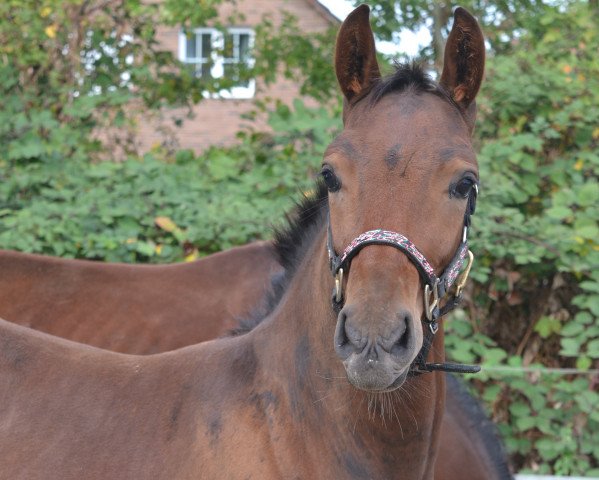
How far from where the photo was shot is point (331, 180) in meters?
2.62

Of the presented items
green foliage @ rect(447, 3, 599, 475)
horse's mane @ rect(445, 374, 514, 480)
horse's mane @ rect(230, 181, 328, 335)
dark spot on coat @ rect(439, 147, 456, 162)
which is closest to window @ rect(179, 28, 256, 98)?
green foliage @ rect(447, 3, 599, 475)

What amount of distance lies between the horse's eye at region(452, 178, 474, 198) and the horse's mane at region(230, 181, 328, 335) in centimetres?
53

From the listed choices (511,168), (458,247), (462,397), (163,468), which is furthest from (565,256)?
(163,468)

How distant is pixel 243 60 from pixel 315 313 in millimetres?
6904

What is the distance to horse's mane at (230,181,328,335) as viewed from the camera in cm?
300

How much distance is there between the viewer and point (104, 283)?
5.20m

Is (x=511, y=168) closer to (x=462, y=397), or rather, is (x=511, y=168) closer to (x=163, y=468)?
(x=462, y=397)

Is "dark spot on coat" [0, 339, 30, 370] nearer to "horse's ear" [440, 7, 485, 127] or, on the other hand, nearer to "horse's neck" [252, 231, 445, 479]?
"horse's neck" [252, 231, 445, 479]

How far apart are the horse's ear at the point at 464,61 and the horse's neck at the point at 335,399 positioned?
2.03 ft

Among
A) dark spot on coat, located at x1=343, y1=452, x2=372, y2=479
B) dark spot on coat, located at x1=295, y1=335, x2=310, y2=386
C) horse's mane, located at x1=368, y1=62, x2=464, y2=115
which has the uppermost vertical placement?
horse's mane, located at x1=368, y1=62, x2=464, y2=115

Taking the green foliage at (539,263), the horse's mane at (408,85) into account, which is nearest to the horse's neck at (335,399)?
the horse's mane at (408,85)

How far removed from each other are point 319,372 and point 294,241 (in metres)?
0.55

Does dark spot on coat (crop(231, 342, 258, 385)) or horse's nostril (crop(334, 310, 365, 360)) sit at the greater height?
horse's nostril (crop(334, 310, 365, 360))

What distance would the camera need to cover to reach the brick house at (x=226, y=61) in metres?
9.38
